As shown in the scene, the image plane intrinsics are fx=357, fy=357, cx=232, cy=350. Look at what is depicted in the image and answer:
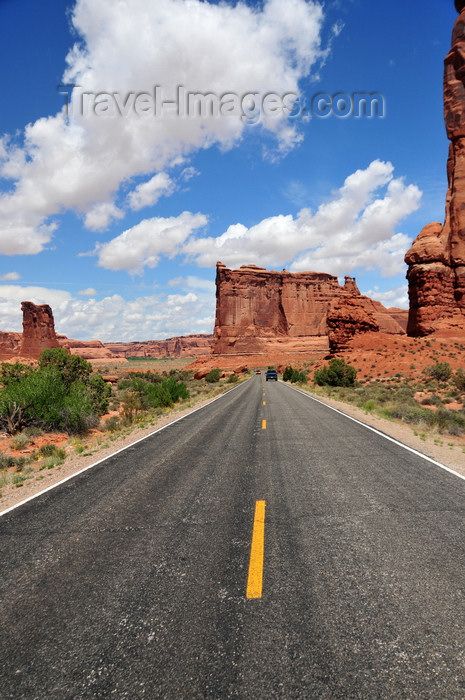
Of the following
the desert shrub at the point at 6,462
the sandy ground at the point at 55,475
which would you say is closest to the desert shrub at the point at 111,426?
the sandy ground at the point at 55,475

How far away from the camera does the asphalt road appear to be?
8.11ft

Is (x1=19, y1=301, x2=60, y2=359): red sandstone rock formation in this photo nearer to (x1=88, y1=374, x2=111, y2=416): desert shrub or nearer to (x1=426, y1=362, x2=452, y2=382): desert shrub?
(x1=88, y1=374, x2=111, y2=416): desert shrub

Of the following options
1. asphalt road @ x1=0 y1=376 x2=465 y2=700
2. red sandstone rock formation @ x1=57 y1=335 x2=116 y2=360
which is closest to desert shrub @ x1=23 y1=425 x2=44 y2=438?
asphalt road @ x1=0 y1=376 x2=465 y2=700

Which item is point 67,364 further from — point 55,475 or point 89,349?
point 89,349

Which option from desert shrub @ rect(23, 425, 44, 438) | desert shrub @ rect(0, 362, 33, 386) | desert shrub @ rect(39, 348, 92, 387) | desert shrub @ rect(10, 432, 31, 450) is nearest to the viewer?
desert shrub @ rect(10, 432, 31, 450)

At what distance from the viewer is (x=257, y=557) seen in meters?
3.95

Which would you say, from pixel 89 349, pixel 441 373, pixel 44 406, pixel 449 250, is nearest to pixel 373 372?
pixel 441 373

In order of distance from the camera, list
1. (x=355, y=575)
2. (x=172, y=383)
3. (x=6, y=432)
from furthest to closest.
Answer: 1. (x=172, y=383)
2. (x=6, y=432)
3. (x=355, y=575)

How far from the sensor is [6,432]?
16.7 m

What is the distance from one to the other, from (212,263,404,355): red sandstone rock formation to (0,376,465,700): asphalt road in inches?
4166

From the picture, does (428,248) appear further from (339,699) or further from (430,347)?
(339,699)

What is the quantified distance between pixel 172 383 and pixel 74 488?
20996 mm

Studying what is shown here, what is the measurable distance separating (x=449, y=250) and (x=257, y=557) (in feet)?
192

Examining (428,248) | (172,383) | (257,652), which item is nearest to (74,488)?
(257,652)
